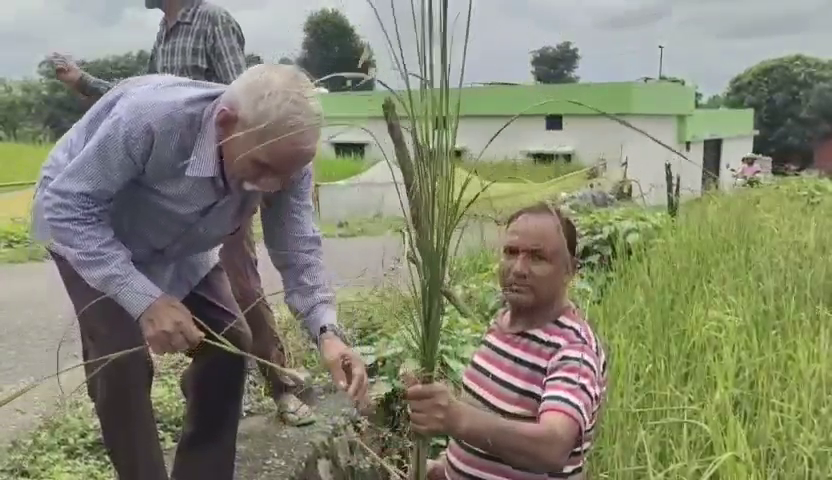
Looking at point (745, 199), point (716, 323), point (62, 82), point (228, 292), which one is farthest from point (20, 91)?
point (745, 199)

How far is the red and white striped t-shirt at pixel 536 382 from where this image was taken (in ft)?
4.78

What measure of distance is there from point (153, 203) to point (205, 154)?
0.20 meters

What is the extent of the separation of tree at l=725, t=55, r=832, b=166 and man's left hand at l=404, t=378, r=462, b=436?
6809 mm

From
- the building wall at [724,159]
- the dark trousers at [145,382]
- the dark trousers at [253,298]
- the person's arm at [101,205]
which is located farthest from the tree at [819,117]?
the person's arm at [101,205]

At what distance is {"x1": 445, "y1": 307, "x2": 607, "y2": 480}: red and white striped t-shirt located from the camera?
1.46 meters

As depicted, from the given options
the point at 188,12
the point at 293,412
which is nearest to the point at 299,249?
the point at 293,412

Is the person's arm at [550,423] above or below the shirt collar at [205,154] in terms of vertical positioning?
below

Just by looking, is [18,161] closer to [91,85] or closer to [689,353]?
[91,85]

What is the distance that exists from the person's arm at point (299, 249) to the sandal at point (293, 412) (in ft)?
2.85

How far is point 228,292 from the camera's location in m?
2.19

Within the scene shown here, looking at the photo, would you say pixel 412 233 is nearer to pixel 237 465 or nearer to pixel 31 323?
pixel 237 465

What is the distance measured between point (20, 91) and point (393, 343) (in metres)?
2.19

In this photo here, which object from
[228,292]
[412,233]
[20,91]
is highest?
[20,91]

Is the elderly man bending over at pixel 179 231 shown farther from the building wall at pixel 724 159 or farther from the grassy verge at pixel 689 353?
the building wall at pixel 724 159
